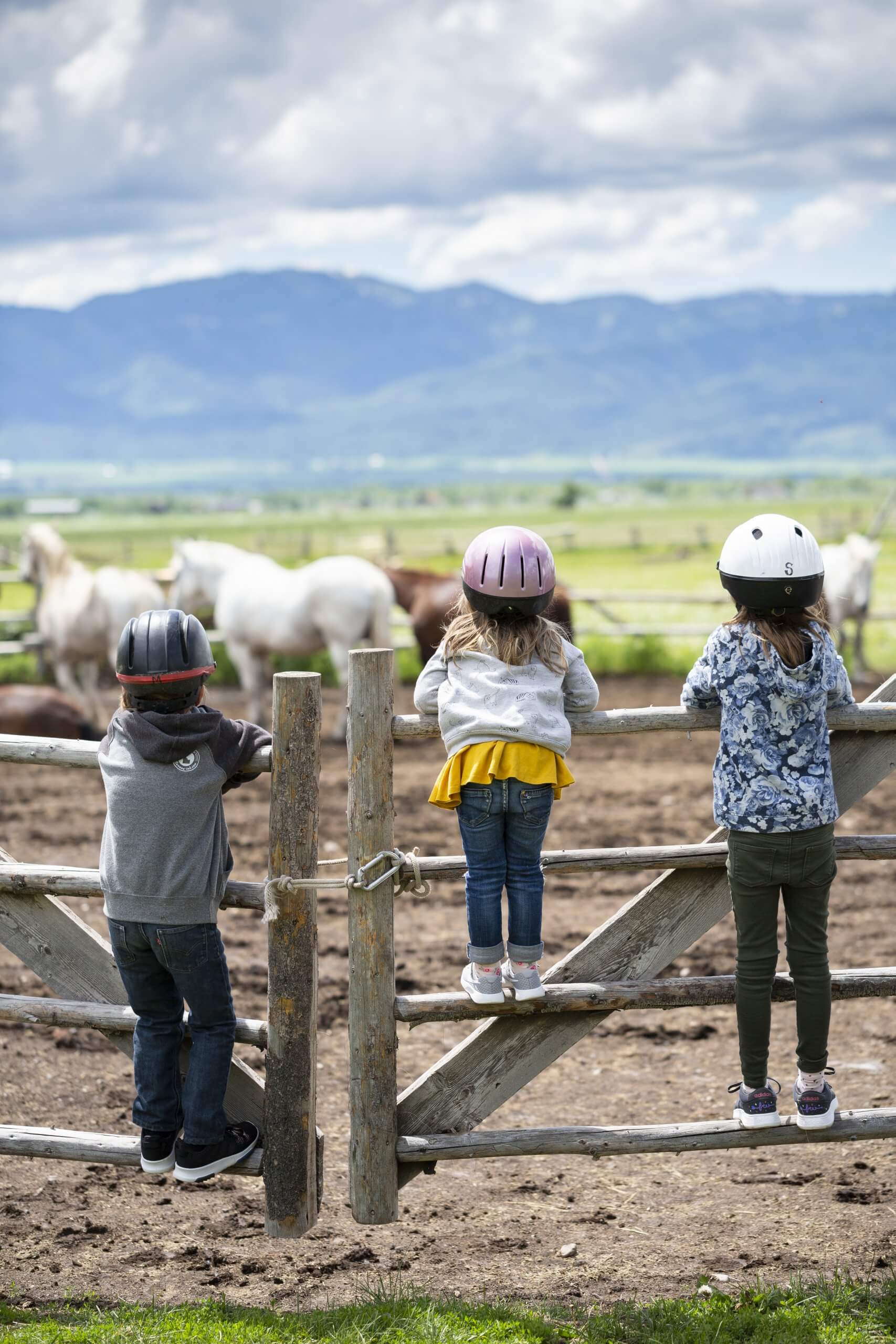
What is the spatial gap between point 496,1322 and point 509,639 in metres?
1.80

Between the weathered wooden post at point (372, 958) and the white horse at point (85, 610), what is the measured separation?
10.8 m

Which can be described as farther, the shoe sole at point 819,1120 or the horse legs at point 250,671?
the horse legs at point 250,671

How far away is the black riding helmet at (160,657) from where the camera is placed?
332 cm

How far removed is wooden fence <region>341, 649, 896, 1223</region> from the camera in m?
3.55

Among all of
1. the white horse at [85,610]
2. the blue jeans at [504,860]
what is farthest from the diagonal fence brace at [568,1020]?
the white horse at [85,610]

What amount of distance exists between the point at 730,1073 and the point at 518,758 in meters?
2.79

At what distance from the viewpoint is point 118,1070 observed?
18.3ft

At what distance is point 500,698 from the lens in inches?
132

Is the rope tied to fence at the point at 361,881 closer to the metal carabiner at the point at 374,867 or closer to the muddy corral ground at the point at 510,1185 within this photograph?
the metal carabiner at the point at 374,867

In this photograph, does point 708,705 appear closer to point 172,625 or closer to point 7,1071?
point 172,625

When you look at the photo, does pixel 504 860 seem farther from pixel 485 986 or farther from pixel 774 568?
pixel 774 568

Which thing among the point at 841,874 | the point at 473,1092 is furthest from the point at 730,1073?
the point at 841,874

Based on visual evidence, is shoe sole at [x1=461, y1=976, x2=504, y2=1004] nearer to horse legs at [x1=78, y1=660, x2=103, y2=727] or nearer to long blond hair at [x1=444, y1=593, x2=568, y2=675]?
long blond hair at [x1=444, y1=593, x2=568, y2=675]

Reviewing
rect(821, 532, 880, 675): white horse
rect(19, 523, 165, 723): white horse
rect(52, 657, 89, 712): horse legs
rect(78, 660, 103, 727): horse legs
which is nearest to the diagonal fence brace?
rect(19, 523, 165, 723): white horse
